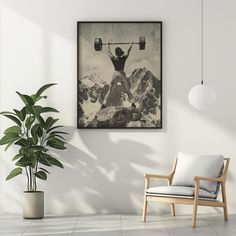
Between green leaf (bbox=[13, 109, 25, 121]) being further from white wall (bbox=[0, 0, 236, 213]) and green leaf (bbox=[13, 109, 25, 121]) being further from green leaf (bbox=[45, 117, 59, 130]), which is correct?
white wall (bbox=[0, 0, 236, 213])

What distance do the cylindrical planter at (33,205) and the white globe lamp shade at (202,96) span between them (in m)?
2.13

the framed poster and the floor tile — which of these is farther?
the framed poster

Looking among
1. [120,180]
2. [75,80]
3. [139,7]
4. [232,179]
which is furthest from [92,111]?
[232,179]

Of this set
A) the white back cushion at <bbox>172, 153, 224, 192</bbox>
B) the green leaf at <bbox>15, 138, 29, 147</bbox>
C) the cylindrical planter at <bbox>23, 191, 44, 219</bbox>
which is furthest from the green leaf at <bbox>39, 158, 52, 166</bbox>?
the white back cushion at <bbox>172, 153, 224, 192</bbox>

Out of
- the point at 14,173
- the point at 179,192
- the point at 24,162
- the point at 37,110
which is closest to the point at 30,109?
the point at 37,110

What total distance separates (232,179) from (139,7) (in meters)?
2.44

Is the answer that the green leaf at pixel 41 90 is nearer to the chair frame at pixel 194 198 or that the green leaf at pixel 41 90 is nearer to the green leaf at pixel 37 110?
the green leaf at pixel 37 110

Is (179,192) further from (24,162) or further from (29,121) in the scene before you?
(29,121)

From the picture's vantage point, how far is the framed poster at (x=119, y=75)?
7250mm

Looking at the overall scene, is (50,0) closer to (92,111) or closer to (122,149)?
(92,111)

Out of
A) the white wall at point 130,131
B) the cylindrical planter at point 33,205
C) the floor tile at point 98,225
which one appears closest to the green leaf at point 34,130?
the white wall at point 130,131

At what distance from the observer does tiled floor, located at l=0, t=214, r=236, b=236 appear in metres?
5.83

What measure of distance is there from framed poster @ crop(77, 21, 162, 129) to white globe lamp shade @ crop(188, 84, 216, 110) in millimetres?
534

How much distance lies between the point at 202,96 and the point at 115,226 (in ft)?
5.99
